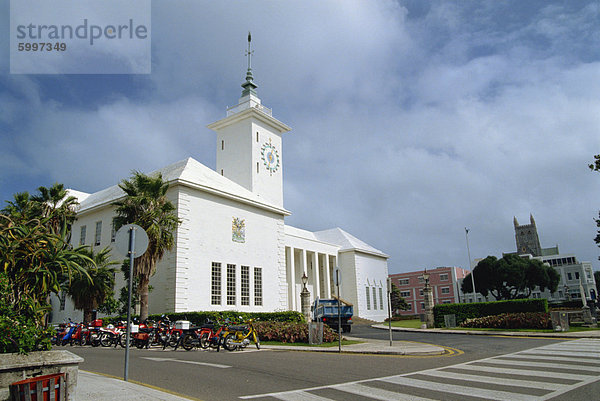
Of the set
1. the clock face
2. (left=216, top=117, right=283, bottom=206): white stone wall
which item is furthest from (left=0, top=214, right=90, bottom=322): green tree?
the clock face

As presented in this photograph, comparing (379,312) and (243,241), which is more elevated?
(243,241)

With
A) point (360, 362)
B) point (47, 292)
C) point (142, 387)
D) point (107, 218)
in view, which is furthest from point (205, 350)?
point (107, 218)

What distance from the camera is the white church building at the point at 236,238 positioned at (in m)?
26.1

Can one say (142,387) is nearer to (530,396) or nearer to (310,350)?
(530,396)

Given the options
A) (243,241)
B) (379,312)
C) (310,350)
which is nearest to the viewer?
(310,350)

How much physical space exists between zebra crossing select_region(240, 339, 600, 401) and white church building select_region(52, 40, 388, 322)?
18547mm

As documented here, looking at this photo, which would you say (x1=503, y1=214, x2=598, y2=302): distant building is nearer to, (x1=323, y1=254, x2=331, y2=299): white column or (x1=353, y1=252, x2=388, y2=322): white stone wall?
(x1=353, y1=252, x2=388, y2=322): white stone wall

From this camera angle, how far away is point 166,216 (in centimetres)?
2338

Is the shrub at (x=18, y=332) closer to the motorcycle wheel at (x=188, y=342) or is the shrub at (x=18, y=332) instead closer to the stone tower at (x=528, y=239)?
the motorcycle wheel at (x=188, y=342)

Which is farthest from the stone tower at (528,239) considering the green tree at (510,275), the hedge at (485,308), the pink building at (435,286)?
the hedge at (485,308)

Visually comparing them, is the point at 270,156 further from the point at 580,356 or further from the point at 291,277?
the point at 580,356

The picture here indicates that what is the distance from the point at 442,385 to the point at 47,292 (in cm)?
704

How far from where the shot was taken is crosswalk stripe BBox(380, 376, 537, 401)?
663 centimetres

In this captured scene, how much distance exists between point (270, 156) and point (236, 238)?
16.2 meters
